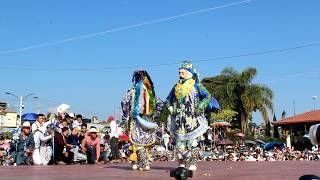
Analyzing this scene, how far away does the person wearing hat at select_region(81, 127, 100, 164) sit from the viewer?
48.0 ft

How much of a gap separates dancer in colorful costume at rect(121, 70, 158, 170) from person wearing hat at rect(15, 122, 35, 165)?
437 centimetres

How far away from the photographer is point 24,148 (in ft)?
45.3

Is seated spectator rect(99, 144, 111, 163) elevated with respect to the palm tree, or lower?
lower

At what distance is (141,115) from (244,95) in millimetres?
36802

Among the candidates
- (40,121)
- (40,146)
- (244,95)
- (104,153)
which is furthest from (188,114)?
(244,95)

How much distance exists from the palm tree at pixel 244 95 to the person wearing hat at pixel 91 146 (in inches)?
1287

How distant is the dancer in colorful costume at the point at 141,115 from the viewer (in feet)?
33.2

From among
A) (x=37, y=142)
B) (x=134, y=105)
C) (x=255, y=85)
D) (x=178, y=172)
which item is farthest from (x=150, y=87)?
(x=255, y=85)

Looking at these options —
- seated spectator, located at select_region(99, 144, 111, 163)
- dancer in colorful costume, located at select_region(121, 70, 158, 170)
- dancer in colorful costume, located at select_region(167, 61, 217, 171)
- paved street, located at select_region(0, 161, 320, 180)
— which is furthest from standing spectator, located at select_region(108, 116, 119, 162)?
dancer in colorful costume, located at select_region(167, 61, 217, 171)

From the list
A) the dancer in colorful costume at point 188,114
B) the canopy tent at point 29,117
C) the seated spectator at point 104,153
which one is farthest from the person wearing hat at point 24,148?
the dancer in colorful costume at point 188,114

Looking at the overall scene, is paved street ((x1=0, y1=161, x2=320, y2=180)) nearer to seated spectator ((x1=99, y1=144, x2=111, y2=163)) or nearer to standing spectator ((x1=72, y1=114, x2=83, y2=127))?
seated spectator ((x1=99, y1=144, x2=111, y2=163))

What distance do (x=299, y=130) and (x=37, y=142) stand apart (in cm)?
3680

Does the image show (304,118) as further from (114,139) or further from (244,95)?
(114,139)

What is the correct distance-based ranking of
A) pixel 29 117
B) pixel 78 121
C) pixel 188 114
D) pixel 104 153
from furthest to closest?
pixel 29 117 → pixel 78 121 → pixel 104 153 → pixel 188 114
